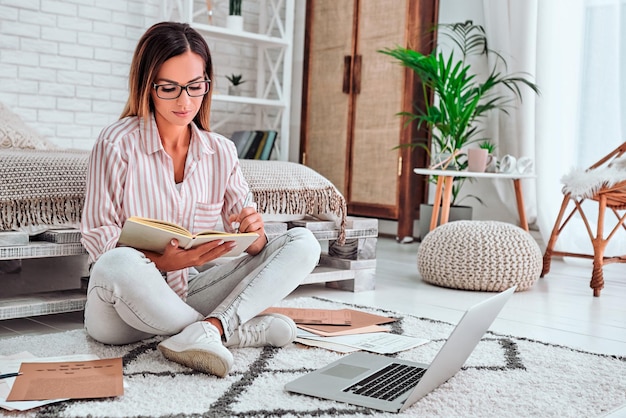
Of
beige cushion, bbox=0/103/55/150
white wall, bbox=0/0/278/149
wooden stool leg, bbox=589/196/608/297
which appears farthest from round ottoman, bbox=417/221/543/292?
white wall, bbox=0/0/278/149

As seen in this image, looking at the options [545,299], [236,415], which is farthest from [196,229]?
[545,299]

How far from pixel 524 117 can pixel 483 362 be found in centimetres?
253

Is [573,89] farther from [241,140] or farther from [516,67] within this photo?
[241,140]

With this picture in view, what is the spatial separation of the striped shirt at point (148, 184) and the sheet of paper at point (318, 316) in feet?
1.29

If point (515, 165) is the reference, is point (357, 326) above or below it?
below

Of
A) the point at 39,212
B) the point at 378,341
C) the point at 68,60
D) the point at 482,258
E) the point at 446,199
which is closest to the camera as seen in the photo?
the point at 378,341

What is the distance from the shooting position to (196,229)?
6.23 feet

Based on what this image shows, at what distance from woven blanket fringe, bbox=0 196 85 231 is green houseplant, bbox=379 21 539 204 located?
201 centimetres

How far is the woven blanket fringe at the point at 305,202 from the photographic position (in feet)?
8.59

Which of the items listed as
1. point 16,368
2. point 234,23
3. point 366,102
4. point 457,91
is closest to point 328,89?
point 366,102

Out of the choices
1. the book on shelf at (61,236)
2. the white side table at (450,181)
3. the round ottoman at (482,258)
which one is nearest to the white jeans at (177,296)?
the book on shelf at (61,236)

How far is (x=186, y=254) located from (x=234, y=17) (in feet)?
10.9

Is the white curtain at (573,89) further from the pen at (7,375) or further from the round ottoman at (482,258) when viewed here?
the pen at (7,375)

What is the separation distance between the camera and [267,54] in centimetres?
519
